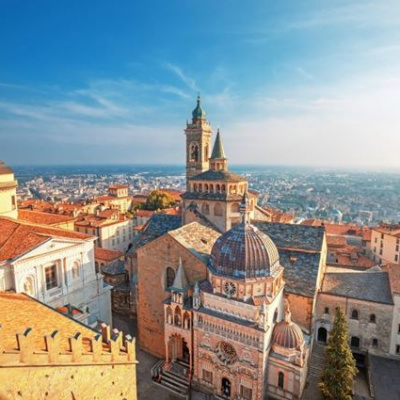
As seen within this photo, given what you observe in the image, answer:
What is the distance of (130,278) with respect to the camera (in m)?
38.4

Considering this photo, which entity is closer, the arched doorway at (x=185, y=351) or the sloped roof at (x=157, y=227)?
the arched doorway at (x=185, y=351)

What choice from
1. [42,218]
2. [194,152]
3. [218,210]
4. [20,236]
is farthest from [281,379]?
[194,152]

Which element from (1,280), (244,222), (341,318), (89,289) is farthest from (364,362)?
Answer: (1,280)

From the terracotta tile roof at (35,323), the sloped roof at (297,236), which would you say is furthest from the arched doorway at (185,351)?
the terracotta tile roof at (35,323)

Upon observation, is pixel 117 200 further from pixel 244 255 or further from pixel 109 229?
pixel 244 255

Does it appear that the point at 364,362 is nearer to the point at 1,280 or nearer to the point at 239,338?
the point at 239,338

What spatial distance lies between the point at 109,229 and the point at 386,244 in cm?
5114

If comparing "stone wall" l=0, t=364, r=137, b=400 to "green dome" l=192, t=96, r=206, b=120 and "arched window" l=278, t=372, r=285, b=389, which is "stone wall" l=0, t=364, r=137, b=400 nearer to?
"arched window" l=278, t=372, r=285, b=389

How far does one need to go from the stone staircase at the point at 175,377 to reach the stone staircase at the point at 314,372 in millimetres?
9304

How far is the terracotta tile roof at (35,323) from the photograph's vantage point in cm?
1157

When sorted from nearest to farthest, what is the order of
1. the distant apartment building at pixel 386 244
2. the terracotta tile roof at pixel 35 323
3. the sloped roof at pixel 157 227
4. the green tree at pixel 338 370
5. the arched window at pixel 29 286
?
the terracotta tile roof at pixel 35 323
the green tree at pixel 338 370
the arched window at pixel 29 286
the sloped roof at pixel 157 227
the distant apartment building at pixel 386 244

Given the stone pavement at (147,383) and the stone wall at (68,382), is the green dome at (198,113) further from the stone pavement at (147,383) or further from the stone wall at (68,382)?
the stone wall at (68,382)

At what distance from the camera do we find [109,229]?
59.8m

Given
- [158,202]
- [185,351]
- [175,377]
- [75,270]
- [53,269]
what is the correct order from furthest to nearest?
[158,202], [75,270], [185,351], [53,269], [175,377]
